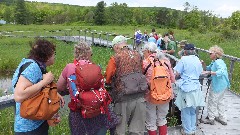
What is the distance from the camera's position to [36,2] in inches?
4742

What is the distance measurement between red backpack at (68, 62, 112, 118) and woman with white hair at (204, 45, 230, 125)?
9.18 feet

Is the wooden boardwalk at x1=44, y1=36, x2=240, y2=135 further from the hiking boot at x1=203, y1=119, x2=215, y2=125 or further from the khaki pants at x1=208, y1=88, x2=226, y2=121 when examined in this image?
the khaki pants at x1=208, y1=88, x2=226, y2=121

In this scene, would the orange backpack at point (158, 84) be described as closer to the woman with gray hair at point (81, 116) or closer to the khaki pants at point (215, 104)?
the woman with gray hair at point (81, 116)

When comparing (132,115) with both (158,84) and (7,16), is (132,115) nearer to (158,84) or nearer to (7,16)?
(158,84)

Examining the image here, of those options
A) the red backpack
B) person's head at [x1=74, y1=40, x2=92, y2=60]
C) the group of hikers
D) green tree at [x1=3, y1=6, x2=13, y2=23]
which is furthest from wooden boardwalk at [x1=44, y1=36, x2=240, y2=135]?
green tree at [x1=3, y1=6, x2=13, y2=23]

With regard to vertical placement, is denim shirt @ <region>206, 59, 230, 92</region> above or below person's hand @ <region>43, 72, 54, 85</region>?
below

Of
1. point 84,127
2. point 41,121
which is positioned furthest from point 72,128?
point 41,121

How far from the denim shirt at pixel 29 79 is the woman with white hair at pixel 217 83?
339 cm

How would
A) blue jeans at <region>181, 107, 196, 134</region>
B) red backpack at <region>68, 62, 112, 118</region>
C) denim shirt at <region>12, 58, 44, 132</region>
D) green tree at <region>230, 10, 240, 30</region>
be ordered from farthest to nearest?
green tree at <region>230, 10, 240, 30</region> < blue jeans at <region>181, 107, 196, 134</region> < red backpack at <region>68, 62, 112, 118</region> < denim shirt at <region>12, 58, 44, 132</region>

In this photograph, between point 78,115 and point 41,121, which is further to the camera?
point 78,115

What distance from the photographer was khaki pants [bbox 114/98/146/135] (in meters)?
4.12

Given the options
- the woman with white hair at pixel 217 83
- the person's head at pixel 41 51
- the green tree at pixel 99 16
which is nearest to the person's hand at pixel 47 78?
the person's head at pixel 41 51

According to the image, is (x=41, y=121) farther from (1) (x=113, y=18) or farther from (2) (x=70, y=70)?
(1) (x=113, y=18)

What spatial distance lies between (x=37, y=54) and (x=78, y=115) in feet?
2.77
